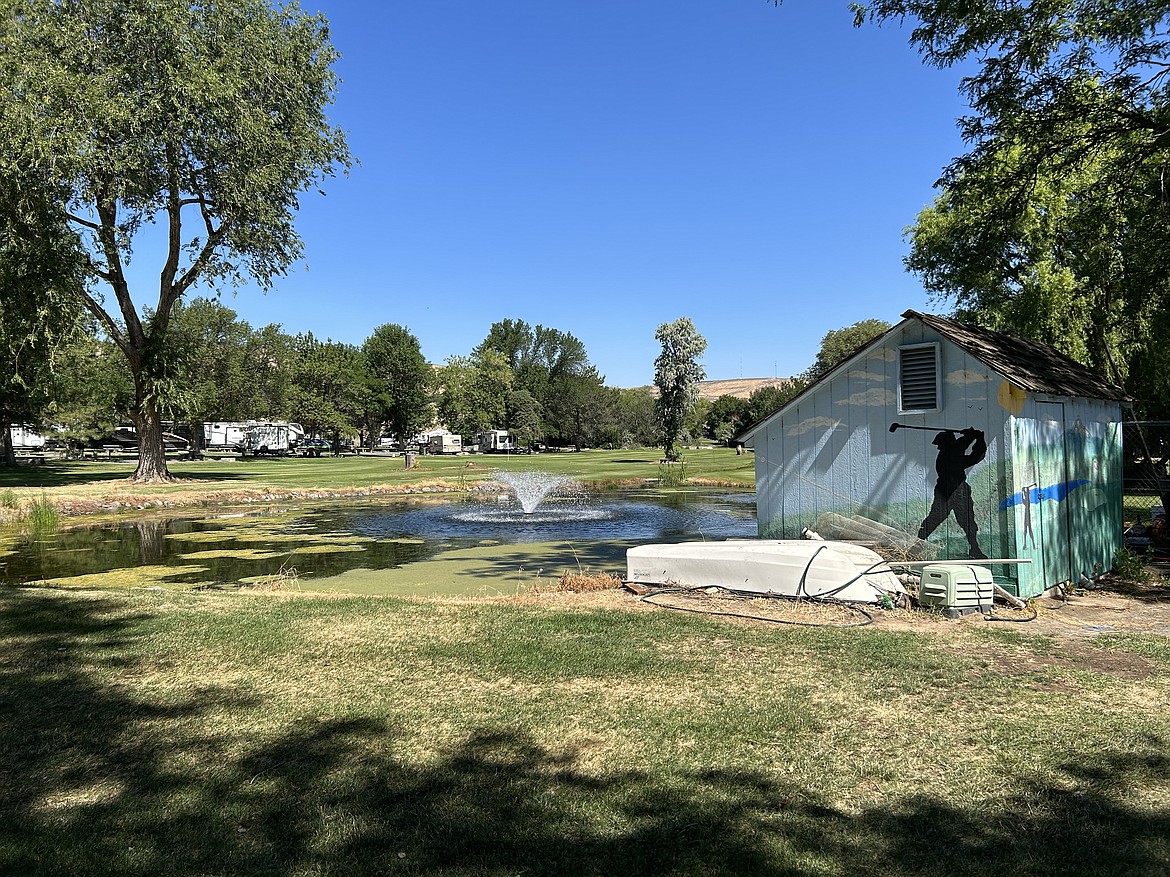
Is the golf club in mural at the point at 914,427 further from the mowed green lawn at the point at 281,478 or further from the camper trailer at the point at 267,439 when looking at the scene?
the camper trailer at the point at 267,439

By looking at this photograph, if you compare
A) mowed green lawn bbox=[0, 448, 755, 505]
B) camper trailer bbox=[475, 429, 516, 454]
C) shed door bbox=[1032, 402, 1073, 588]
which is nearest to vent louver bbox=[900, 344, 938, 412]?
shed door bbox=[1032, 402, 1073, 588]

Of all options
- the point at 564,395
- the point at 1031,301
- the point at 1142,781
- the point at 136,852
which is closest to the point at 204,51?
the point at 1031,301

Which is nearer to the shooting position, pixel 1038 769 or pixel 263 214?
pixel 1038 769

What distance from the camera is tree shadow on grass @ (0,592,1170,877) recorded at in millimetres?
3666

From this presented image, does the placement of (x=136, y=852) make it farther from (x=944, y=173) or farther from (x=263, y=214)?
(x=263, y=214)

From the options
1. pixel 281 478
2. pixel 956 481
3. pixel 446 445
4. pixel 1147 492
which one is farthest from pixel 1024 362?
pixel 446 445

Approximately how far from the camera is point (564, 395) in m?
108

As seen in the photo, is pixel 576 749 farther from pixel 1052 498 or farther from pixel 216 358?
pixel 216 358

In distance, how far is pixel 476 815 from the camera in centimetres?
416

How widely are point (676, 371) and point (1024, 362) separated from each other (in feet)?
149

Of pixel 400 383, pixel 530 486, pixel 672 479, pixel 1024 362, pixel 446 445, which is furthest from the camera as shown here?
pixel 446 445

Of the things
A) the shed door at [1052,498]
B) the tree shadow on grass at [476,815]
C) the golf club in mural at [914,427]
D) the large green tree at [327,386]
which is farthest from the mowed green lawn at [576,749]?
the large green tree at [327,386]

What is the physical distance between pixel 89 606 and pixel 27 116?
2615 cm

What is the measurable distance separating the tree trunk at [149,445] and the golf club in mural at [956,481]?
35.0 meters
